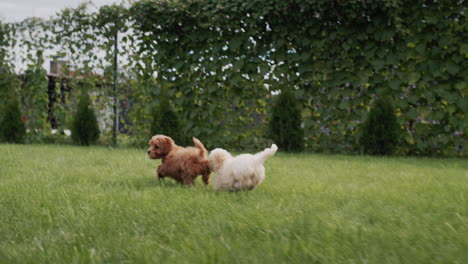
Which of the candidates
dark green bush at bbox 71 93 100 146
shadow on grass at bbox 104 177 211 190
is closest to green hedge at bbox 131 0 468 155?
dark green bush at bbox 71 93 100 146

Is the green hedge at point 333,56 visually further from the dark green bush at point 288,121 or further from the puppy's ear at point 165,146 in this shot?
the puppy's ear at point 165,146

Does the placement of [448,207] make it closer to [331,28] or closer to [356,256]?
[356,256]

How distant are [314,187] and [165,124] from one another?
467cm

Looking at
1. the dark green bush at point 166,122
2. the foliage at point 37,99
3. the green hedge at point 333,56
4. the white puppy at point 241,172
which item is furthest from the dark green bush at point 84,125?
the white puppy at point 241,172

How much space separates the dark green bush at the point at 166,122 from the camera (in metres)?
7.67

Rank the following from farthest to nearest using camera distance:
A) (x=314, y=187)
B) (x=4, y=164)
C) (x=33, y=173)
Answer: (x=4, y=164) < (x=33, y=173) < (x=314, y=187)

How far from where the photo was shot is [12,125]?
8.77 metres

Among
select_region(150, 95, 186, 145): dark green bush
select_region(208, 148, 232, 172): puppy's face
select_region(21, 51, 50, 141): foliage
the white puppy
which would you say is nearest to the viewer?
the white puppy

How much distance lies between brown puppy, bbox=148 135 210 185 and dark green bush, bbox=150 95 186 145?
396 cm

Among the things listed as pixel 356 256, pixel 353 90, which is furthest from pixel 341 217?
pixel 353 90

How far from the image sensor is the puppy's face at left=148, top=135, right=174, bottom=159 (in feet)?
12.0

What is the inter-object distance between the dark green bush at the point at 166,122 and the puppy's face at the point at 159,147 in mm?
3941

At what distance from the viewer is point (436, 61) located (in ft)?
22.6

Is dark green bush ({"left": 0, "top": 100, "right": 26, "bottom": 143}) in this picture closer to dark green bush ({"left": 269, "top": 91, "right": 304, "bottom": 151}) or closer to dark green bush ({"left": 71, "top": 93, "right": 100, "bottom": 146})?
dark green bush ({"left": 71, "top": 93, "right": 100, "bottom": 146})
